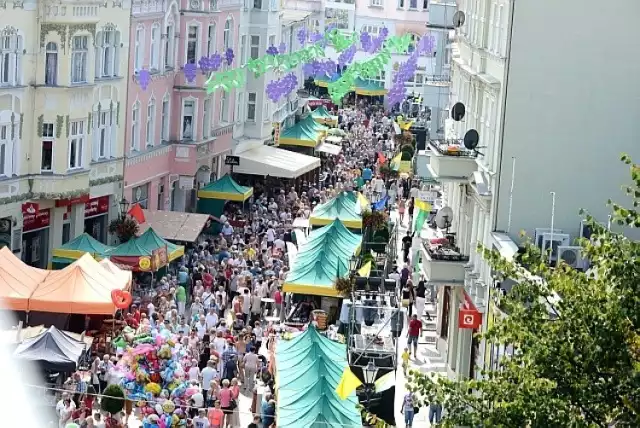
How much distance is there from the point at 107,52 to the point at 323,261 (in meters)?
11.0

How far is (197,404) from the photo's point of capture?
34594mm

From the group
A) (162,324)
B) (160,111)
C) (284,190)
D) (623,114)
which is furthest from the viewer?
(284,190)

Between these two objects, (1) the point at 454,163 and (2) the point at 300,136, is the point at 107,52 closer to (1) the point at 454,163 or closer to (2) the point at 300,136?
(1) the point at 454,163

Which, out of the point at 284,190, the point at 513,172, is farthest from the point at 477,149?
the point at 284,190

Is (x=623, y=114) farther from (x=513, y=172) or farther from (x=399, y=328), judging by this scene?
(x=399, y=328)

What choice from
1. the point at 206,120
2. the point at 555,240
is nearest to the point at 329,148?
the point at 206,120

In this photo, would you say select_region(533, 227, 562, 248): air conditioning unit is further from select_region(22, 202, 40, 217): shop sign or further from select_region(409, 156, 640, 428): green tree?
select_region(22, 202, 40, 217): shop sign

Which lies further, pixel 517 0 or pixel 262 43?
pixel 262 43

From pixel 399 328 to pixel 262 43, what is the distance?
34346mm

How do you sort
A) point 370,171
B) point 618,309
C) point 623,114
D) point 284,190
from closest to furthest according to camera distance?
point 618,309 < point 623,114 < point 284,190 < point 370,171

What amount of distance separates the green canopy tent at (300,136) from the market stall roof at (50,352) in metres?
44.8

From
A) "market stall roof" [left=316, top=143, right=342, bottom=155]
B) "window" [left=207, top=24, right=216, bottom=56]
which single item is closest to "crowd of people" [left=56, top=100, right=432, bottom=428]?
"window" [left=207, top=24, right=216, bottom=56]

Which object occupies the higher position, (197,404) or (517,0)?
(517,0)

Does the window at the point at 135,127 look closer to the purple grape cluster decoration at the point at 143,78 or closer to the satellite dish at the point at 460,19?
the purple grape cluster decoration at the point at 143,78
